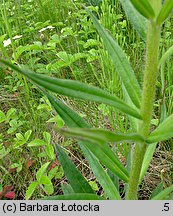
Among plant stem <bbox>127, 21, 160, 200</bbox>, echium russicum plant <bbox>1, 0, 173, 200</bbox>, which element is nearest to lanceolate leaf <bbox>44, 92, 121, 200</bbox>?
echium russicum plant <bbox>1, 0, 173, 200</bbox>

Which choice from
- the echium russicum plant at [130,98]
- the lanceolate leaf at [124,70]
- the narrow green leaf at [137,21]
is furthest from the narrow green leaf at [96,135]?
the narrow green leaf at [137,21]

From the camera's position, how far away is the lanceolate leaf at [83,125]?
857 millimetres

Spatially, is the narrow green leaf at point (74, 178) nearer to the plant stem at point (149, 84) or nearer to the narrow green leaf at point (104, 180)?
the narrow green leaf at point (104, 180)

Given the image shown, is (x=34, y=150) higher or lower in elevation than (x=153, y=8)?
lower

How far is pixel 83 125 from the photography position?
0.87m

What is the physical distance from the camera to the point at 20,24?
2211 mm

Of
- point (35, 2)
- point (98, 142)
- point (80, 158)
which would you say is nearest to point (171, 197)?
point (98, 142)

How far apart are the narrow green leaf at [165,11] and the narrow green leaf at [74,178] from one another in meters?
0.44

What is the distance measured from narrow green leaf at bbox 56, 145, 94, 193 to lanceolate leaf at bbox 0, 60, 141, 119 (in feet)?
0.98

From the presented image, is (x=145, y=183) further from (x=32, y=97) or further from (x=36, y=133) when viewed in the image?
(x=32, y=97)

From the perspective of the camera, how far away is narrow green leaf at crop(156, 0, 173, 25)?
65 cm
